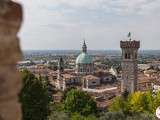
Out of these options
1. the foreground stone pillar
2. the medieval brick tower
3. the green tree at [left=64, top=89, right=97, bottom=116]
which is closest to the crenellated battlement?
the medieval brick tower

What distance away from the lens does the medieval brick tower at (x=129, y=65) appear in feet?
155

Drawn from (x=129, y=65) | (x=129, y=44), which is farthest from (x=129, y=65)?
(x=129, y=44)

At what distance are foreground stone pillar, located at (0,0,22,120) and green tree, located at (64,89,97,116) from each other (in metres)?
27.4

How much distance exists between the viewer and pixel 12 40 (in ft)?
7.63

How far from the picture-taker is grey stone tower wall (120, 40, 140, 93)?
4738cm

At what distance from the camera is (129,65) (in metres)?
47.6

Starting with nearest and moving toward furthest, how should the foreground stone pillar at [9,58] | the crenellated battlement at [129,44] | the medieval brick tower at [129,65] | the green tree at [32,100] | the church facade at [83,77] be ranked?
1. the foreground stone pillar at [9,58]
2. the green tree at [32,100]
3. the medieval brick tower at [129,65]
4. the crenellated battlement at [129,44]
5. the church facade at [83,77]

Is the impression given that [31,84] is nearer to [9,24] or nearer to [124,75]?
[9,24]

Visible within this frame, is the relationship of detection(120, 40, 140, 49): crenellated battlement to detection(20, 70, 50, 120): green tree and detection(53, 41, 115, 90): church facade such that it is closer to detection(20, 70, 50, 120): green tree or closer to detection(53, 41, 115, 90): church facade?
detection(53, 41, 115, 90): church facade

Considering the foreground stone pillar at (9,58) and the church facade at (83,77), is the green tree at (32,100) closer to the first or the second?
the foreground stone pillar at (9,58)

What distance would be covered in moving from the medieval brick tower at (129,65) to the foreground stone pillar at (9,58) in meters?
45.1

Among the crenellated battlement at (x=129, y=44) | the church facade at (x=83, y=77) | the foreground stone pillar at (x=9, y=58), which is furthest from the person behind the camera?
the church facade at (x=83, y=77)

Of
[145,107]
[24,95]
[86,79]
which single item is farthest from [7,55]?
[86,79]

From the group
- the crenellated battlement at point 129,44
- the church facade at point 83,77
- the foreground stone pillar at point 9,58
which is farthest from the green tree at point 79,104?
the church facade at point 83,77
